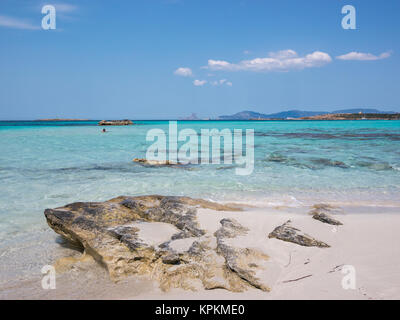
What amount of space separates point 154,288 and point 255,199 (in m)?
5.13

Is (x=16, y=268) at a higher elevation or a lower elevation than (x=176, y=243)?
lower

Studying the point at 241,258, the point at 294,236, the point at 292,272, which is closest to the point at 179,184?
the point at 294,236

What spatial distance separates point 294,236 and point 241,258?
1243 millimetres

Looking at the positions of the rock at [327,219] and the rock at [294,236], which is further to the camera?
the rock at [327,219]

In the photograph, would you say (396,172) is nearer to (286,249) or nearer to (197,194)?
(197,194)

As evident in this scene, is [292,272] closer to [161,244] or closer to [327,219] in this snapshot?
[161,244]

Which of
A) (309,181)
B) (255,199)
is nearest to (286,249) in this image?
(255,199)

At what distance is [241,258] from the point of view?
3.93m

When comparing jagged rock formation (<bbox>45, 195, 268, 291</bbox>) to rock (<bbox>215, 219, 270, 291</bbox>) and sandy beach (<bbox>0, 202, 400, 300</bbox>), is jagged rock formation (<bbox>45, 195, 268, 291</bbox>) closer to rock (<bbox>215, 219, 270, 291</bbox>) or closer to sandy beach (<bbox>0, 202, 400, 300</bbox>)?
rock (<bbox>215, 219, 270, 291</bbox>)

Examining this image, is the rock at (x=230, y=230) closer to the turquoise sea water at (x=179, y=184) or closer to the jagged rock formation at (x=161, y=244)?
the jagged rock formation at (x=161, y=244)

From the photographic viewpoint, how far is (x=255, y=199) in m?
8.27

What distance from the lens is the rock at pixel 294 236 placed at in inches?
178

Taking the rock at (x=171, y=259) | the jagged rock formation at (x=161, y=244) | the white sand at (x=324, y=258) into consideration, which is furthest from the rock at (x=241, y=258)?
the rock at (x=171, y=259)
